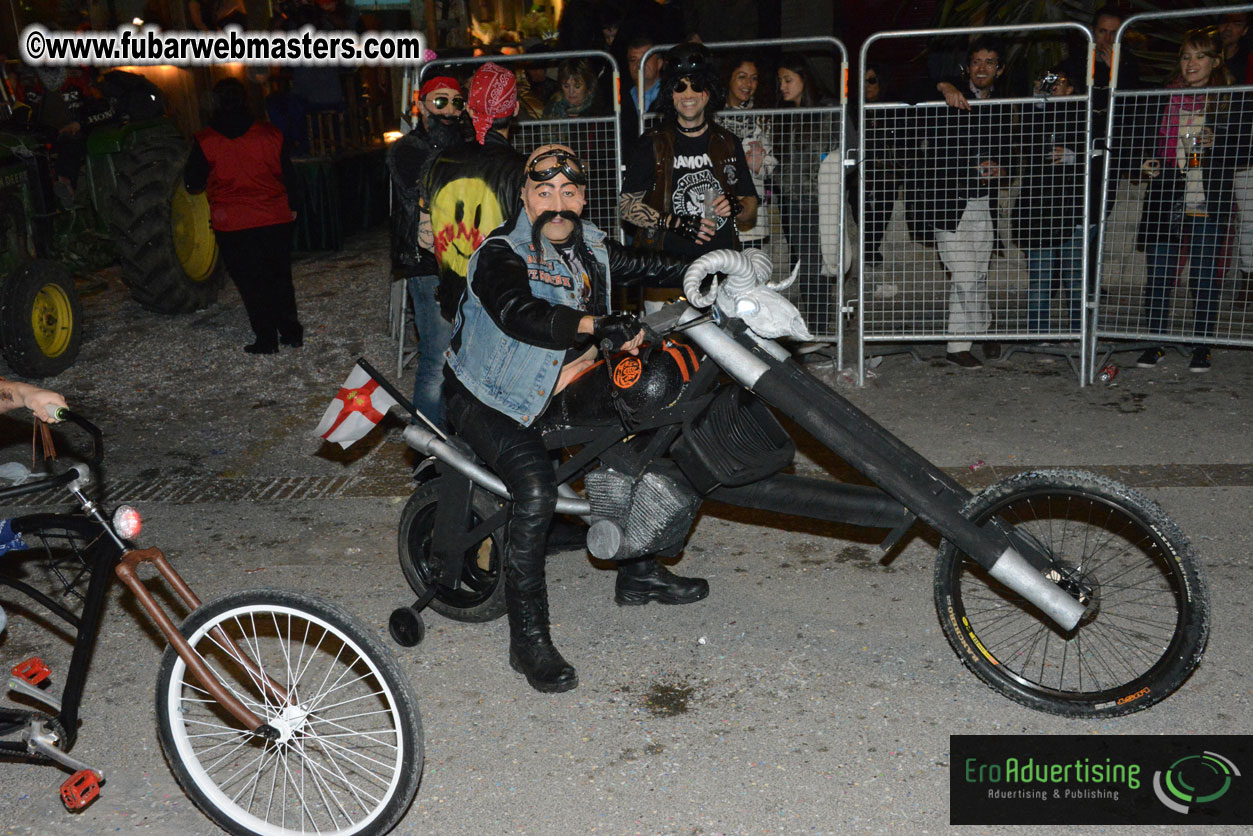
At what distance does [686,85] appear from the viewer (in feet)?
20.5

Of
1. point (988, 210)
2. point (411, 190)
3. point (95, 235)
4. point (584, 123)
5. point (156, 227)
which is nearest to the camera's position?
point (411, 190)

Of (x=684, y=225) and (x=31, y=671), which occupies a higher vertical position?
(x=684, y=225)

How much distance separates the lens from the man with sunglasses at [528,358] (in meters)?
4.02

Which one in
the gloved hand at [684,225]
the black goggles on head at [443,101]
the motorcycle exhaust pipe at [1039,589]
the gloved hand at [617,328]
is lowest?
the motorcycle exhaust pipe at [1039,589]

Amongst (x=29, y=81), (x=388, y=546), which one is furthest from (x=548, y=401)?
(x=29, y=81)

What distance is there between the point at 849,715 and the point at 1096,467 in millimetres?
2870

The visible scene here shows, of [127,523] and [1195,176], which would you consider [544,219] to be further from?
[1195,176]

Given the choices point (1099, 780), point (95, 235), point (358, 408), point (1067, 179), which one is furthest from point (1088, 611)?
point (95, 235)

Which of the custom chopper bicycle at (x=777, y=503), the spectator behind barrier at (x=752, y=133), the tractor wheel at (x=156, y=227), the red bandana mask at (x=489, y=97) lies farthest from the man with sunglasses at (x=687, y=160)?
the tractor wheel at (x=156, y=227)

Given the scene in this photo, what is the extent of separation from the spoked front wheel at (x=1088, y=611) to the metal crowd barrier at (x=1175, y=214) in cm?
309

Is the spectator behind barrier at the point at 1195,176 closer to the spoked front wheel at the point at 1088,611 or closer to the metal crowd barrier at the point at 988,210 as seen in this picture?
the metal crowd barrier at the point at 988,210

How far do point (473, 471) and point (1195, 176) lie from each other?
560 cm

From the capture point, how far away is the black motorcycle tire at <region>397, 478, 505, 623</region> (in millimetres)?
4691

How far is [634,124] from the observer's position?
8.33 m
